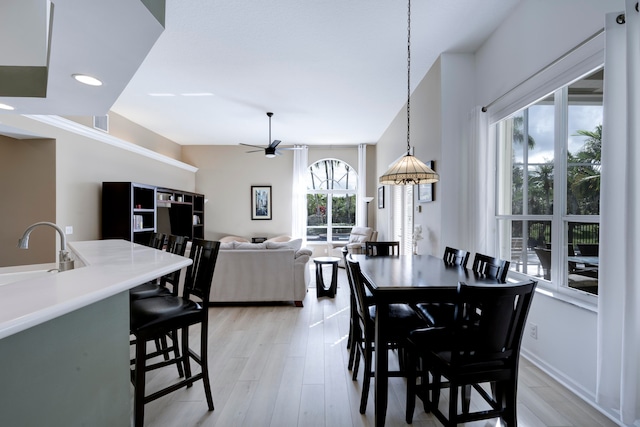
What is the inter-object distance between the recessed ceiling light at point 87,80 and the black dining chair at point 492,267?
293 cm

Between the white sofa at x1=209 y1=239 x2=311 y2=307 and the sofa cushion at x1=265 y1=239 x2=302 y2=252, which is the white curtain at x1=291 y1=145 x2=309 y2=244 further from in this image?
the white sofa at x1=209 y1=239 x2=311 y2=307

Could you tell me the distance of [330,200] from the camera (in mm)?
7961

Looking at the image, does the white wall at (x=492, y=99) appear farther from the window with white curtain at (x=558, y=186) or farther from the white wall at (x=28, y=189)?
the white wall at (x=28, y=189)

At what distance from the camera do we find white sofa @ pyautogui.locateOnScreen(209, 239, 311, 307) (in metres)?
4.19

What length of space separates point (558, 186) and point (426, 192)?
164 cm

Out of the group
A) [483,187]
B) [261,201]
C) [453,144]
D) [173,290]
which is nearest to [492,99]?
[453,144]

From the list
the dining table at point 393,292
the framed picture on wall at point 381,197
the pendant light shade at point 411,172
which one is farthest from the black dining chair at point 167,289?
the framed picture on wall at point 381,197

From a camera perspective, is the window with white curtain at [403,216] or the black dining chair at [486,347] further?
the window with white curtain at [403,216]

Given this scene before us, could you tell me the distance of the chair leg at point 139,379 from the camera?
164 cm

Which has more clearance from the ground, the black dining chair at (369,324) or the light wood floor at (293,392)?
the black dining chair at (369,324)

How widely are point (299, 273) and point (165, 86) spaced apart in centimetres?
327

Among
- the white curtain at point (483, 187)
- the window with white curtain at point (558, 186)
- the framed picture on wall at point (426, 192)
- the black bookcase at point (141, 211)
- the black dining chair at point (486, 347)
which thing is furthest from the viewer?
the black bookcase at point (141, 211)

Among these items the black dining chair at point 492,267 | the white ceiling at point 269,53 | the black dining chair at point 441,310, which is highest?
the white ceiling at point 269,53

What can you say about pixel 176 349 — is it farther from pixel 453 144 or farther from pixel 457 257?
pixel 453 144
